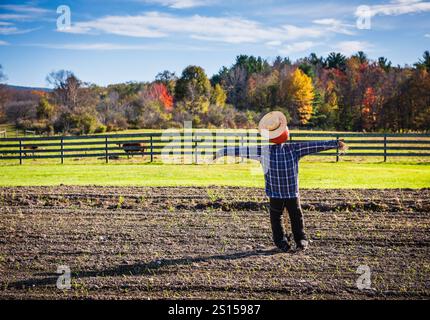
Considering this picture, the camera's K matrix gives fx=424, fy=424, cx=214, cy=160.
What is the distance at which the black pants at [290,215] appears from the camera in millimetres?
5672

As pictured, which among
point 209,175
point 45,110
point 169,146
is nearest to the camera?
point 209,175

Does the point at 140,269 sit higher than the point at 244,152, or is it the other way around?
the point at 244,152

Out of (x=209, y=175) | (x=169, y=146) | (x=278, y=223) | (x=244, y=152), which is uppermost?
(x=244, y=152)

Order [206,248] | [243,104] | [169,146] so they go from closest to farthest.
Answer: [206,248], [169,146], [243,104]

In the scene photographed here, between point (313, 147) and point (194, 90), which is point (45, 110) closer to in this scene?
point (194, 90)

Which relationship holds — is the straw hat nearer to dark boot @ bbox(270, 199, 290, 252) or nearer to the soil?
dark boot @ bbox(270, 199, 290, 252)

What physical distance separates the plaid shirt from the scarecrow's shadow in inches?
34.6

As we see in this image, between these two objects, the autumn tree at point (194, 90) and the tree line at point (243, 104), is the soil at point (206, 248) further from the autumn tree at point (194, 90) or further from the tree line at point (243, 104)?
the autumn tree at point (194, 90)

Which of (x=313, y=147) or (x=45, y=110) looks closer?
(x=313, y=147)

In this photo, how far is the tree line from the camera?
42156 millimetres

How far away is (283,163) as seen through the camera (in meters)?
5.59

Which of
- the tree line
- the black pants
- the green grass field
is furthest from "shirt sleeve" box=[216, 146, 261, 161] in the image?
the tree line

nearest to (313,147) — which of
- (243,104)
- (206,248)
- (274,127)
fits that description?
(274,127)

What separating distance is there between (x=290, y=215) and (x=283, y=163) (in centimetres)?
73
